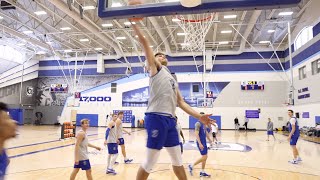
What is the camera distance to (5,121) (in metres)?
1.96

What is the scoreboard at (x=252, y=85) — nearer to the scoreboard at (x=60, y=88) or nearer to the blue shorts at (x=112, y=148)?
the scoreboard at (x=60, y=88)

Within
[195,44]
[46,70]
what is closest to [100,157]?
[195,44]

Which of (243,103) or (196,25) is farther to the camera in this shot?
(243,103)

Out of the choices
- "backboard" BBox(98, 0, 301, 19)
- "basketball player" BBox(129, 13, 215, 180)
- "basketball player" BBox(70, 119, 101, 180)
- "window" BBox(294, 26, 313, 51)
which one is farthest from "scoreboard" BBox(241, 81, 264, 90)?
"basketball player" BBox(129, 13, 215, 180)

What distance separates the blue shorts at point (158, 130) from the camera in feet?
9.05

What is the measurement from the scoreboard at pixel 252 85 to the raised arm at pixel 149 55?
23.9 metres

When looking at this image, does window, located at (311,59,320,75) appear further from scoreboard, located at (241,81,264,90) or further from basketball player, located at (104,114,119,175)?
basketball player, located at (104,114,119,175)

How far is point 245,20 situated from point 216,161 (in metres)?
14.9

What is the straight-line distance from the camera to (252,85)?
2533 cm

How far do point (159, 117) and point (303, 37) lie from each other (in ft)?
68.7

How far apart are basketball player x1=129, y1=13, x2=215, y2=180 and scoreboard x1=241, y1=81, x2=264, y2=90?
23.8m

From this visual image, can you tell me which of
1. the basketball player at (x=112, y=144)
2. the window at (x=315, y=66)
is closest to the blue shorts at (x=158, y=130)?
the basketball player at (x=112, y=144)

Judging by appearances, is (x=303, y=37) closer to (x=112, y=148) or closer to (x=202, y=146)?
(x=202, y=146)

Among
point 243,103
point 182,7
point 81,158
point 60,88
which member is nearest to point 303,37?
point 243,103
